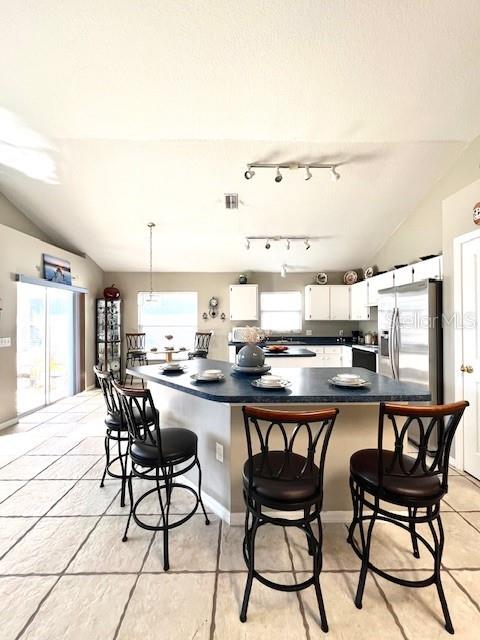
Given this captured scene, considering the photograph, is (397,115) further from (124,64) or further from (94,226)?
(94,226)

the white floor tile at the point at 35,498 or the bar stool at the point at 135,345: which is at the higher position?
the bar stool at the point at 135,345

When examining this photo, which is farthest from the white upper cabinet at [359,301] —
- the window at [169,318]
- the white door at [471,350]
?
the window at [169,318]

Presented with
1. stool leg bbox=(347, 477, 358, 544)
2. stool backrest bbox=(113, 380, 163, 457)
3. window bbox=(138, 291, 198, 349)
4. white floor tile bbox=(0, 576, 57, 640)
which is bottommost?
white floor tile bbox=(0, 576, 57, 640)

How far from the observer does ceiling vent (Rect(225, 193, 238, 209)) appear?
168 inches

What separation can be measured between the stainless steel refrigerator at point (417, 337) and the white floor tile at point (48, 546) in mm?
3299

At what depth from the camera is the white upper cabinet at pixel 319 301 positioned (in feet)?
21.2

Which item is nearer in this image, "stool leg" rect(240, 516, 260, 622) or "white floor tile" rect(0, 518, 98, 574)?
"stool leg" rect(240, 516, 260, 622)

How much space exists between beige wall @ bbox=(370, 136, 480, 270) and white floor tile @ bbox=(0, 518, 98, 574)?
470 cm

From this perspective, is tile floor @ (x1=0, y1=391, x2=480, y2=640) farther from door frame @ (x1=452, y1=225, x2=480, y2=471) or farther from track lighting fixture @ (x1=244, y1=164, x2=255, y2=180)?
track lighting fixture @ (x1=244, y1=164, x2=255, y2=180)

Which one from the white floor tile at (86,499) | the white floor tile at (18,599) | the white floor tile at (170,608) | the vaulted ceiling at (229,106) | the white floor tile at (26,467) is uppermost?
the vaulted ceiling at (229,106)

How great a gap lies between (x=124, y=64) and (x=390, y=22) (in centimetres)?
197

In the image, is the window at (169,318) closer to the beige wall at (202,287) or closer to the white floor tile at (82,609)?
the beige wall at (202,287)

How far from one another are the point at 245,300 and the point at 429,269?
3790 millimetres

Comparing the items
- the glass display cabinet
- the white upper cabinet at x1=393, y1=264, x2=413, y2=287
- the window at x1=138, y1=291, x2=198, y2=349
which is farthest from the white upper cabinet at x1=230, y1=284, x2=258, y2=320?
the white upper cabinet at x1=393, y1=264, x2=413, y2=287
